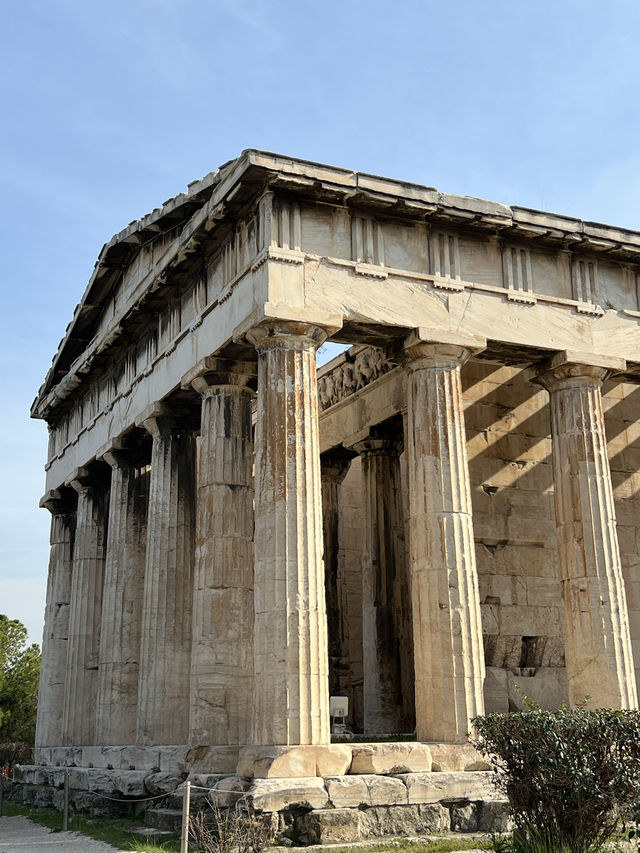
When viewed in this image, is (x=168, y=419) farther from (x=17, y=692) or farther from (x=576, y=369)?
(x=17, y=692)

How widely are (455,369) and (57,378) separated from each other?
574 inches

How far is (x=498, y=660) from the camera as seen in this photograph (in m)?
20.4

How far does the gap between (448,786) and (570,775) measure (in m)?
3.46

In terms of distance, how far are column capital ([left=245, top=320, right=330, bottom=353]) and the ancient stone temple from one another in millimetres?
35

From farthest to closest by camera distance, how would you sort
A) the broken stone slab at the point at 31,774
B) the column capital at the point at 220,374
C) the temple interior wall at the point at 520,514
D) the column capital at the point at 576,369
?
the broken stone slab at the point at 31,774 → the temple interior wall at the point at 520,514 → the column capital at the point at 576,369 → the column capital at the point at 220,374

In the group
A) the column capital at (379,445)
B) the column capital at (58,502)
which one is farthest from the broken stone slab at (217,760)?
the column capital at (58,502)

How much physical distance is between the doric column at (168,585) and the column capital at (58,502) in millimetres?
8429

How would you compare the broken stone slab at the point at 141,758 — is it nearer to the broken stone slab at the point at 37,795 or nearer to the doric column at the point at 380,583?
the broken stone slab at the point at 37,795

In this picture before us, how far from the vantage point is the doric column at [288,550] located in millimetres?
15148

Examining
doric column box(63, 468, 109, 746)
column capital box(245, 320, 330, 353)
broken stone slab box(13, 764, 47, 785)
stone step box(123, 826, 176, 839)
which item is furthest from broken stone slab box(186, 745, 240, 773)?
doric column box(63, 468, 109, 746)

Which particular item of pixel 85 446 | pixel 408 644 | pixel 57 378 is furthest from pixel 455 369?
→ pixel 57 378

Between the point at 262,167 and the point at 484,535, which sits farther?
the point at 484,535

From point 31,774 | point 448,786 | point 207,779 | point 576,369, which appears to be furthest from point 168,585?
point 576,369

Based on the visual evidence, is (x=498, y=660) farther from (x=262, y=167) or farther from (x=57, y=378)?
(x=57, y=378)
